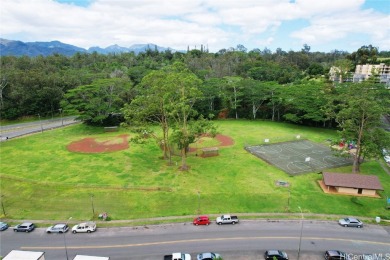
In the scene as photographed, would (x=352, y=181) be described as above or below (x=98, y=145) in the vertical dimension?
below

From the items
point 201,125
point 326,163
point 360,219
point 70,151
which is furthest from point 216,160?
point 70,151

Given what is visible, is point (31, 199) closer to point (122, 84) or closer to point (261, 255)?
point (261, 255)

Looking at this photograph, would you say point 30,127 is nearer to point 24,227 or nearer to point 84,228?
point 24,227

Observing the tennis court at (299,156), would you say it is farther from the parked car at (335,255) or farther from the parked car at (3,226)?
the parked car at (3,226)

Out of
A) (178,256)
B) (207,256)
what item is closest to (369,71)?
(207,256)

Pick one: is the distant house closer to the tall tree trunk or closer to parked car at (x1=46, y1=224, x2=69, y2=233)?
the tall tree trunk

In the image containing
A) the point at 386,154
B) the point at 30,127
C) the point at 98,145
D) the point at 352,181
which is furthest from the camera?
the point at 30,127

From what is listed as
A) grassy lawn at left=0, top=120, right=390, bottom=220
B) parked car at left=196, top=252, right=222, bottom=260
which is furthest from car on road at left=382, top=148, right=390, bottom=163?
parked car at left=196, top=252, right=222, bottom=260

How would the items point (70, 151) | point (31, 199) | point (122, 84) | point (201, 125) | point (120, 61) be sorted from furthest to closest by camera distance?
1. point (120, 61)
2. point (122, 84)
3. point (70, 151)
4. point (201, 125)
5. point (31, 199)
